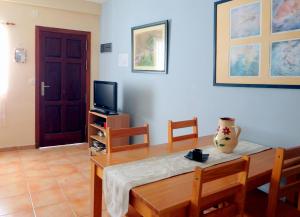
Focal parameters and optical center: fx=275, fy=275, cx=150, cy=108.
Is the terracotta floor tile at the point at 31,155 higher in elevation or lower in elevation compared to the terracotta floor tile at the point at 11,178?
higher

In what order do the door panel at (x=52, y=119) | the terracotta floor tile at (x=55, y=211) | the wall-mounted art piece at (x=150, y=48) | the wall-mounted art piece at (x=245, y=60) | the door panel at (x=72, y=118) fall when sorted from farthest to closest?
the door panel at (x=72, y=118) < the door panel at (x=52, y=119) < the wall-mounted art piece at (x=150, y=48) < the terracotta floor tile at (x=55, y=211) < the wall-mounted art piece at (x=245, y=60)

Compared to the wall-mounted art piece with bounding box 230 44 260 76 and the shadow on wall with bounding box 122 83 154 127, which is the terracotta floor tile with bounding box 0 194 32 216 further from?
the wall-mounted art piece with bounding box 230 44 260 76

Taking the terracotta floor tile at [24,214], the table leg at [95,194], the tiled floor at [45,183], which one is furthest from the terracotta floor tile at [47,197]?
the table leg at [95,194]

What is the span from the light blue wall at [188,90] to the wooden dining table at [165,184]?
33cm

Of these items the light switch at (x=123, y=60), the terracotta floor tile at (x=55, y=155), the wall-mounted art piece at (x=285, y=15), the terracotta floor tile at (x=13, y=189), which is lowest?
the terracotta floor tile at (x=13, y=189)

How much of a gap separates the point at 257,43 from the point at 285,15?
307 mm

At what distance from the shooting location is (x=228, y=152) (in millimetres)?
2033

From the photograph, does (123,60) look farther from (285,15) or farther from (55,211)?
(285,15)

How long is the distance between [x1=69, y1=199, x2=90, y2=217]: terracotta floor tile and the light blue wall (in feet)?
4.21

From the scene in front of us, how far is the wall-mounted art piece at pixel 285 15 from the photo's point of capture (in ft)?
6.90

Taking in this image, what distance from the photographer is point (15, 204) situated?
270 cm

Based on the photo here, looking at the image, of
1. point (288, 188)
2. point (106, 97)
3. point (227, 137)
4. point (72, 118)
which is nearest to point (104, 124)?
point (106, 97)

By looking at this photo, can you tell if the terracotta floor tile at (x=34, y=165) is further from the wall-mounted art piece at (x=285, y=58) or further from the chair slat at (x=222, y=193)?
the wall-mounted art piece at (x=285, y=58)

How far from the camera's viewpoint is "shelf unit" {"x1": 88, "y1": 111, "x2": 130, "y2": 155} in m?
3.98
